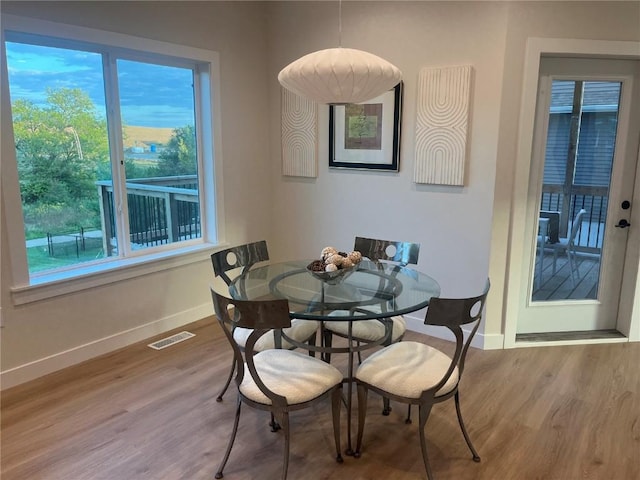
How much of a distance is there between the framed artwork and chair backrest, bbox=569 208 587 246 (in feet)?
4.60

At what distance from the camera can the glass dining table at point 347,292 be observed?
7.12 feet

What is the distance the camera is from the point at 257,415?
8.57 ft

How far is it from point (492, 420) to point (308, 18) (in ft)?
11.0

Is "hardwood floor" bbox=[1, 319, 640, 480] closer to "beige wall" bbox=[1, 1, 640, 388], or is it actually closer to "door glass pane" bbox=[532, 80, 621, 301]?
"beige wall" bbox=[1, 1, 640, 388]

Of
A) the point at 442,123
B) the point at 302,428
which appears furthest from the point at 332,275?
the point at 442,123

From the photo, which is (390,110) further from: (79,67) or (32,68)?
(32,68)

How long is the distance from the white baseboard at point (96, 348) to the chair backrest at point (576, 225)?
2997mm

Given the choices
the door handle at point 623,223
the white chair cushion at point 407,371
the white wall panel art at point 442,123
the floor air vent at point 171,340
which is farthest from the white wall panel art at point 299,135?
the door handle at point 623,223

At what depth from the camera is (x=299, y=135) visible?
13.7 feet

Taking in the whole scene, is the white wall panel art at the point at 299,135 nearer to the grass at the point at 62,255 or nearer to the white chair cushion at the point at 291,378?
the grass at the point at 62,255

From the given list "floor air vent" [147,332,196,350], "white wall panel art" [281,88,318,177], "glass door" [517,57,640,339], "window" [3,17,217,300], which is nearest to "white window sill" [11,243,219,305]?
"window" [3,17,217,300]

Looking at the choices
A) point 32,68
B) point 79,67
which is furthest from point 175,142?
point 32,68

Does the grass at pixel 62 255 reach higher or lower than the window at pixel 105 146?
lower

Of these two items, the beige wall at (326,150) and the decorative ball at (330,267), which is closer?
the decorative ball at (330,267)
